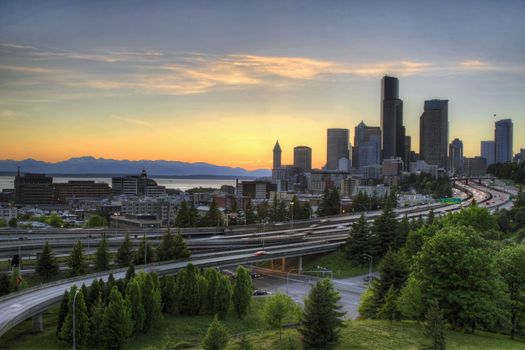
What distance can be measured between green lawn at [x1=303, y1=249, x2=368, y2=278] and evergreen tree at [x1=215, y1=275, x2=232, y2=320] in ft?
77.7

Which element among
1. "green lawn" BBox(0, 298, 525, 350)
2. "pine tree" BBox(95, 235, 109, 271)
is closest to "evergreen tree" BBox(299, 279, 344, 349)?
"green lawn" BBox(0, 298, 525, 350)

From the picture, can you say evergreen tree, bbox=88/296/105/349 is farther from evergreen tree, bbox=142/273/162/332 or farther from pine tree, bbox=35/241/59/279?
pine tree, bbox=35/241/59/279

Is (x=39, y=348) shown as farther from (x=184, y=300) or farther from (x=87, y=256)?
(x=87, y=256)

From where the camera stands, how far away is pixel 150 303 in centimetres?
3738

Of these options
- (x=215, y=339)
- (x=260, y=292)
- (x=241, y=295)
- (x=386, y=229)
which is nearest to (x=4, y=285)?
(x=241, y=295)

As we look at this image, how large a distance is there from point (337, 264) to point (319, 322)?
1493 inches

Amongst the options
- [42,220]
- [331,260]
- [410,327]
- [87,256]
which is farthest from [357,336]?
[42,220]

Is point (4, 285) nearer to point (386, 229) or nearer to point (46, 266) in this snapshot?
point (46, 266)

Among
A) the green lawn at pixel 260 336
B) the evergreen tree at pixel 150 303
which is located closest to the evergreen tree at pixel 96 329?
the green lawn at pixel 260 336

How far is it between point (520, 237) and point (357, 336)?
138 feet

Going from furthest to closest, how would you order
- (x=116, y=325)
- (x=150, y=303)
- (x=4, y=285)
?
(x=4, y=285) < (x=150, y=303) < (x=116, y=325)

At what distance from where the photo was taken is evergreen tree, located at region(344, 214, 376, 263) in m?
65.9

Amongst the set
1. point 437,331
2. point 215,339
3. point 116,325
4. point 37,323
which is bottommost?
point 37,323

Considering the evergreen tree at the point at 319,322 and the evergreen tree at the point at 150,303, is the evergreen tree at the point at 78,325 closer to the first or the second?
the evergreen tree at the point at 150,303
